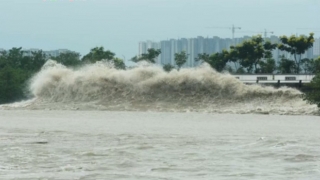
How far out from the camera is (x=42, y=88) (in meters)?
35.5

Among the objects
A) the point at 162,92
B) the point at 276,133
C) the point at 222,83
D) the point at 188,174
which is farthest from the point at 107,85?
the point at 188,174

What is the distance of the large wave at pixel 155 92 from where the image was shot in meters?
33.9

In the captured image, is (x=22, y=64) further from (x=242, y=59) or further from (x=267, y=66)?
(x=267, y=66)

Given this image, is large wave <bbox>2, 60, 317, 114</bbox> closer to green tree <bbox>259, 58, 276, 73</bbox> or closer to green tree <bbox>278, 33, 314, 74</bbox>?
green tree <bbox>278, 33, 314, 74</bbox>

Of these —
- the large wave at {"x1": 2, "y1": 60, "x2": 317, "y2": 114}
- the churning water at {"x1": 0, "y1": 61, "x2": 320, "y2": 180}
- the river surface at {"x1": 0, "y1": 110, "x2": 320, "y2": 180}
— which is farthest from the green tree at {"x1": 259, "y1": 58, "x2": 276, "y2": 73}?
the river surface at {"x1": 0, "y1": 110, "x2": 320, "y2": 180}

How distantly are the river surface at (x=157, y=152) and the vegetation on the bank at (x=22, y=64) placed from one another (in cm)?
2635

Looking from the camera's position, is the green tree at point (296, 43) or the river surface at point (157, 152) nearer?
the river surface at point (157, 152)

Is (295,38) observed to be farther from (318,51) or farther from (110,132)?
(318,51)

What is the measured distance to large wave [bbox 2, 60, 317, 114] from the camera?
33938mm

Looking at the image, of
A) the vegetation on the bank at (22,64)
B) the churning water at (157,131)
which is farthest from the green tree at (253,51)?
the churning water at (157,131)

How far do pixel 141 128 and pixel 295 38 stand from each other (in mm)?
51074

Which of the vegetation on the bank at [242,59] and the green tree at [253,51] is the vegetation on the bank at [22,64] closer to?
the vegetation on the bank at [242,59]

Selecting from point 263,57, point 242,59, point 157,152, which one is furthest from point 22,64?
point 157,152

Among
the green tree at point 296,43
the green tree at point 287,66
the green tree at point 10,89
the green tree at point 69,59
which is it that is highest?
the green tree at point 296,43
